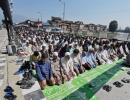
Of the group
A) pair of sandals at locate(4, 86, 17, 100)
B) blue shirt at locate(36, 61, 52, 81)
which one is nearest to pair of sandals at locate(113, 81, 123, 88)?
blue shirt at locate(36, 61, 52, 81)

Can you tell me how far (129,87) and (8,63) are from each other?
22.5 ft

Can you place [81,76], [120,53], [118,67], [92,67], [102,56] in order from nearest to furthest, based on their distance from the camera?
[81,76] → [92,67] → [118,67] → [102,56] → [120,53]

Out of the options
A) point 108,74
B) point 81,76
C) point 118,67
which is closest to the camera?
point 81,76

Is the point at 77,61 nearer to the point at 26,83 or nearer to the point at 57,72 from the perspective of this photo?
the point at 57,72

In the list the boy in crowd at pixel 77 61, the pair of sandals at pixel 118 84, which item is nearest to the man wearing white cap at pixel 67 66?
the boy in crowd at pixel 77 61

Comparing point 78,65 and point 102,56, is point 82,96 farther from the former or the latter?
point 102,56

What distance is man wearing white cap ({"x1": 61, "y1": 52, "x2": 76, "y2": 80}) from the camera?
10648mm

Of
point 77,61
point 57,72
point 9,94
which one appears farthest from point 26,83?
point 77,61

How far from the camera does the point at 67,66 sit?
1089 centimetres

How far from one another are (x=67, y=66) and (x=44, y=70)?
5.14 feet

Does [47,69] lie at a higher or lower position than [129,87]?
higher

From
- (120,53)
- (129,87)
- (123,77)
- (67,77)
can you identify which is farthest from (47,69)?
(120,53)

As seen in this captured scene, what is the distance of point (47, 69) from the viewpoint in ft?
31.7

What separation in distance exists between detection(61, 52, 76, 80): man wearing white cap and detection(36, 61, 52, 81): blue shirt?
1.03 meters
